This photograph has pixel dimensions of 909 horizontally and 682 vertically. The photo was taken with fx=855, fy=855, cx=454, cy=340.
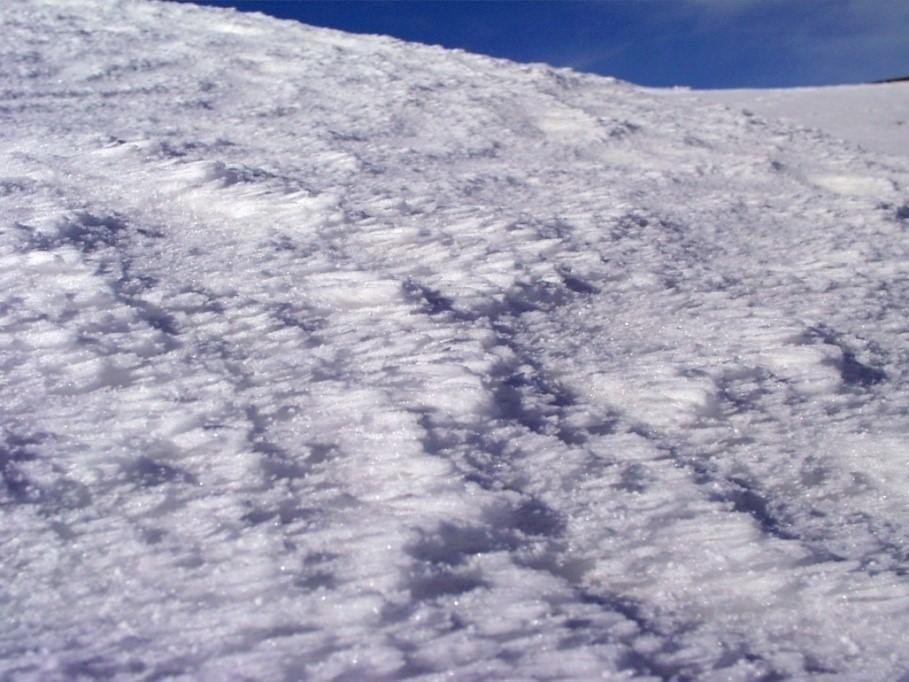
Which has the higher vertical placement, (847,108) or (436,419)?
(847,108)

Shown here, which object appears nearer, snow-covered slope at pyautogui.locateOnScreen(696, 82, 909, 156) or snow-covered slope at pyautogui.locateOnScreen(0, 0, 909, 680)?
snow-covered slope at pyautogui.locateOnScreen(0, 0, 909, 680)

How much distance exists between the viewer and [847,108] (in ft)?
18.3

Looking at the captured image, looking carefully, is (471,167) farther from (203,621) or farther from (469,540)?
(203,621)

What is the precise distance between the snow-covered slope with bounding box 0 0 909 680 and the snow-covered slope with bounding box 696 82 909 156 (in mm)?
1920

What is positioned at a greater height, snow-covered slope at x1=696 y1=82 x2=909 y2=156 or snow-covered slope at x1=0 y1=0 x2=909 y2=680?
snow-covered slope at x1=696 y1=82 x2=909 y2=156

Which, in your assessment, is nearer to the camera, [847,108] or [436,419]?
[436,419]

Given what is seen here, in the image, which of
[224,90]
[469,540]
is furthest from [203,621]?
[224,90]

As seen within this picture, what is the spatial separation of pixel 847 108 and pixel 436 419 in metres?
5.20

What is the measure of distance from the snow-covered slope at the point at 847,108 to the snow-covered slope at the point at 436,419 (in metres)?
1.92

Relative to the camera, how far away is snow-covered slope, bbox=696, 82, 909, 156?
176 inches

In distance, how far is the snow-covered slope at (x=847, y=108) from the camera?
4480 mm

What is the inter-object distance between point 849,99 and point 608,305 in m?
5.05

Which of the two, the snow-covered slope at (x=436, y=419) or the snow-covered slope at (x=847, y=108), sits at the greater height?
the snow-covered slope at (x=847, y=108)

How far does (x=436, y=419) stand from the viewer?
53.9 inches
